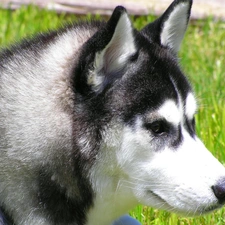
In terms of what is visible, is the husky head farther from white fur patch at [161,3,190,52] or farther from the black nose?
white fur patch at [161,3,190,52]

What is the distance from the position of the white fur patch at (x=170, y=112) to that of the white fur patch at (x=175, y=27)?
432 millimetres

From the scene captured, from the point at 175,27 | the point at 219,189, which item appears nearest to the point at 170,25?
the point at 175,27

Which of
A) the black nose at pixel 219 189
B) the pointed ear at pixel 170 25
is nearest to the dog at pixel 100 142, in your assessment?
the black nose at pixel 219 189

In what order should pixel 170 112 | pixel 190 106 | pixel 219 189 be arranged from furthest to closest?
pixel 190 106 → pixel 170 112 → pixel 219 189

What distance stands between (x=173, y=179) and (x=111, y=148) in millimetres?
292

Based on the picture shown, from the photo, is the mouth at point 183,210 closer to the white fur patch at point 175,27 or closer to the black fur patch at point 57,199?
the black fur patch at point 57,199

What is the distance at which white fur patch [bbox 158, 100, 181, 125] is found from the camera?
315cm

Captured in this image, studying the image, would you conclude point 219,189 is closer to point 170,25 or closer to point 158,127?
point 158,127

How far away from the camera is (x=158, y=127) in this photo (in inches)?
124

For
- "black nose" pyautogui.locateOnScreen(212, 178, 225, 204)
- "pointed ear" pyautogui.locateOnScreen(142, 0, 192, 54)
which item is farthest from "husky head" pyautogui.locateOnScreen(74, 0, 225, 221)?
"pointed ear" pyautogui.locateOnScreen(142, 0, 192, 54)

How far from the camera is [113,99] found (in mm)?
3166

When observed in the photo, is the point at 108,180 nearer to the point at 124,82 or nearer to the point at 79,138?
the point at 79,138

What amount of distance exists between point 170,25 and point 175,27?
6 cm

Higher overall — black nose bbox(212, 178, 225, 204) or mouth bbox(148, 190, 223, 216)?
black nose bbox(212, 178, 225, 204)
